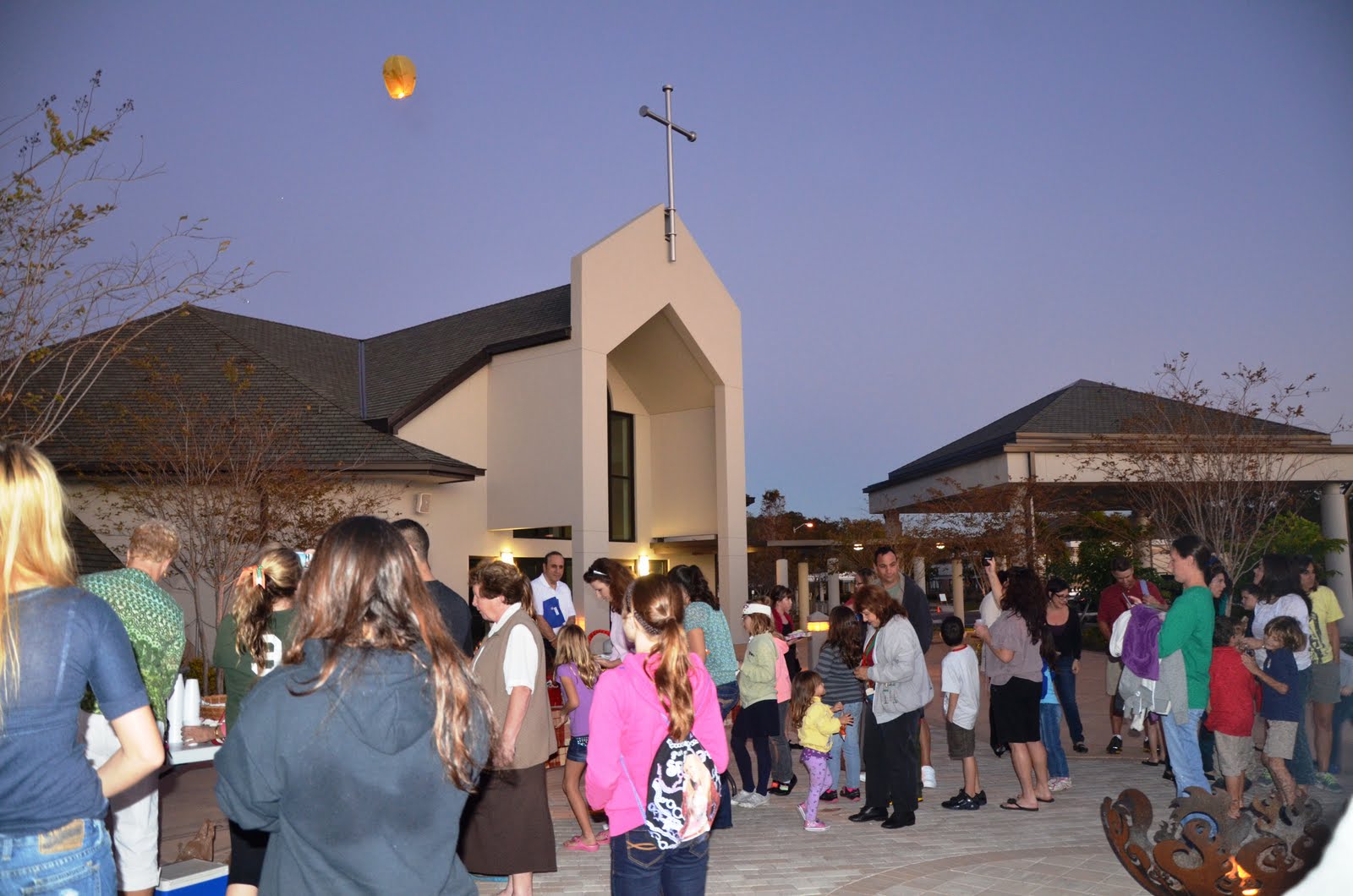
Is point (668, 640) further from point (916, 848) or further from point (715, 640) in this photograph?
point (916, 848)

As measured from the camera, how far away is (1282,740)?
8.09 m

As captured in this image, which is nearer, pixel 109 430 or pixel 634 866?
pixel 634 866

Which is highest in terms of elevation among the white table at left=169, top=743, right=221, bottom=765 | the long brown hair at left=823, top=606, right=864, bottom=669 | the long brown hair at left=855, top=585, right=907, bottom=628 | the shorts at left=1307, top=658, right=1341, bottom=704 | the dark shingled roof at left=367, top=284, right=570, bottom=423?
the dark shingled roof at left=367, top=284, right=570, bottom=423

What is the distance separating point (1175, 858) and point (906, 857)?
258cm

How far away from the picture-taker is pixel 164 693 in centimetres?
481

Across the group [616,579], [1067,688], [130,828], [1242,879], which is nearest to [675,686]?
[130,828]

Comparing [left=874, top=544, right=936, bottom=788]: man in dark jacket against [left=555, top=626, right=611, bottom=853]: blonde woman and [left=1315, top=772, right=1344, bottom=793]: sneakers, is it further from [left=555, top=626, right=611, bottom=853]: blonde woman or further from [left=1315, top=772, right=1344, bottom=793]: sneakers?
[left=1315, top=772, right=1344, bottom=793]: sneakers

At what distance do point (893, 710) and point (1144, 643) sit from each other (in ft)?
6.30

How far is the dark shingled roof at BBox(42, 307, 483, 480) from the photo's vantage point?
1847cm

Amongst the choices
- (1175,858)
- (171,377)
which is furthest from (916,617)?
(171,377)

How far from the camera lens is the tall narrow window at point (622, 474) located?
2448 centimetres

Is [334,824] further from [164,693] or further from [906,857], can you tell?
[906,857]

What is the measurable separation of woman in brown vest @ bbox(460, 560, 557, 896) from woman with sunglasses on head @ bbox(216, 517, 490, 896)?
268 centimetres

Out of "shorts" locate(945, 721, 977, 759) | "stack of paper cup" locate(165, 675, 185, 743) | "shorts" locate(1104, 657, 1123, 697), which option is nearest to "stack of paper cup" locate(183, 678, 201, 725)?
"stack of paper cup" locate(165, 675, 185, 743)
